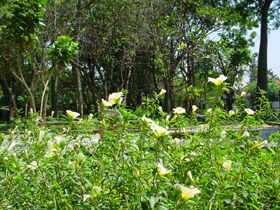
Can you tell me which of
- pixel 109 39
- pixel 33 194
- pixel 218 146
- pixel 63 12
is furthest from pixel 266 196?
pixel 109 39

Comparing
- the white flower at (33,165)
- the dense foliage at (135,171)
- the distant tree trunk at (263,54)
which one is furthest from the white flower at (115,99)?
the distant tree trunk at (263,54)

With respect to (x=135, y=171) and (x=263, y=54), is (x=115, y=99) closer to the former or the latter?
(x=135, y=171)

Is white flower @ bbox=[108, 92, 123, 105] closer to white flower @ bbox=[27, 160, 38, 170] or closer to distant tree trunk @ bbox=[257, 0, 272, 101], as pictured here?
white flower @ bbox=[27, 160, 38, 170]

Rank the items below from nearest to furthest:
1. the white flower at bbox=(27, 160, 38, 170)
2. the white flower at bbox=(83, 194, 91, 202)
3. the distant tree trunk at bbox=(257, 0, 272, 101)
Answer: the white flower at bbox=(83, 194, 91, 202) → the white flower at bbox=(27, 160, 38, 170) → the distant tree trunk at bbox=(257, 0, 272, 101)

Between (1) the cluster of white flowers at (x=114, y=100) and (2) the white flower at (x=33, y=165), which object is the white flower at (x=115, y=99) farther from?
(2) the white flower at (x=33, y=165)

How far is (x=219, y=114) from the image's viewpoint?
7.39 ft

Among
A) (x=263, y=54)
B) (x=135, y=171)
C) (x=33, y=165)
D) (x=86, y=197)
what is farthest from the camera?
(x=263, y=54)

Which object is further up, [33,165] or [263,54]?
[263,54]

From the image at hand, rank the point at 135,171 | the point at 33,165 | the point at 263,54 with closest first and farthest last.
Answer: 1. the point at 135,171
2. the point at 33,165
3. the point at 263,54

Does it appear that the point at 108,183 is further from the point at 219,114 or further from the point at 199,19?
the point at 199,19

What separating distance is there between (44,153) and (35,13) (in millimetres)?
6941

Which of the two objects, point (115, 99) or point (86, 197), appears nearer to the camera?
point (86, 197)

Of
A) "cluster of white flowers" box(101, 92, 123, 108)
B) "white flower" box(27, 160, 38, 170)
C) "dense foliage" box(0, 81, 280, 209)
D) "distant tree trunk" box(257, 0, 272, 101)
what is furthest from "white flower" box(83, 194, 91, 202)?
"distant tree trunk" box(257, 0, 272, 101)

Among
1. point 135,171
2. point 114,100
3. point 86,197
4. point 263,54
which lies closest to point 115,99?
point 114,100
